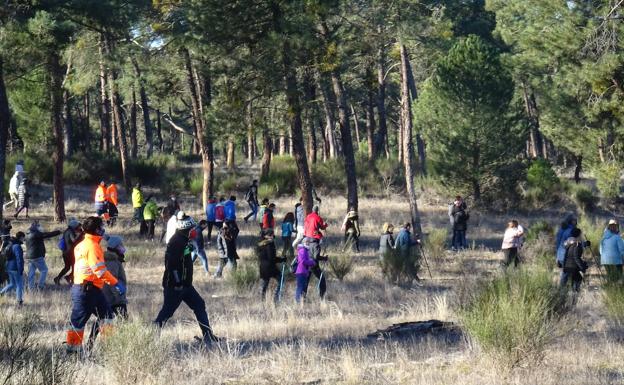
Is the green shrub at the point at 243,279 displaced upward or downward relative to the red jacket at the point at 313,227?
downward

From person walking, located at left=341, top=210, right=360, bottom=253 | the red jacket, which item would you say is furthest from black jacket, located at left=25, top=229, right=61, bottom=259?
person walking, located at left=341, top=210, right=360, bottom=253

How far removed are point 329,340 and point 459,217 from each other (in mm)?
13265

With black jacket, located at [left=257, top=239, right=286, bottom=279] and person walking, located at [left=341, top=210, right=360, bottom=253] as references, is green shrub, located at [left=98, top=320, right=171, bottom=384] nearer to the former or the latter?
black jacket, located at [left=257, top=239, right=286, bottom=279]

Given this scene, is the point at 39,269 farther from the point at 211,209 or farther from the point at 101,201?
the point at 101,201

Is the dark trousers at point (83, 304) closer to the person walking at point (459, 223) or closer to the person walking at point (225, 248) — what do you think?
the person walking at point (225, 248)

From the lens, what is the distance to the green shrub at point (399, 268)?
15.7m

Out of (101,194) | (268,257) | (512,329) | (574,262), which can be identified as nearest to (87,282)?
(512,329)

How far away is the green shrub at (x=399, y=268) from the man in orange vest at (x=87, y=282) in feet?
26.6

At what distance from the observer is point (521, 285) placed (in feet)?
29.6

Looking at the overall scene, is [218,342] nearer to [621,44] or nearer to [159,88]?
[621,44]

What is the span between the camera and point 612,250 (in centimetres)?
1367

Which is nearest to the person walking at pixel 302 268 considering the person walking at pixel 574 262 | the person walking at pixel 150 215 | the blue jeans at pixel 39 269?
the person walking at pixel 574 262

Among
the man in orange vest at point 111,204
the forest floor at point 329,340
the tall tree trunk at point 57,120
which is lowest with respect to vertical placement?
the forest floor at point 329,340

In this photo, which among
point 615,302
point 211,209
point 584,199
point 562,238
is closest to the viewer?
point 615,302
